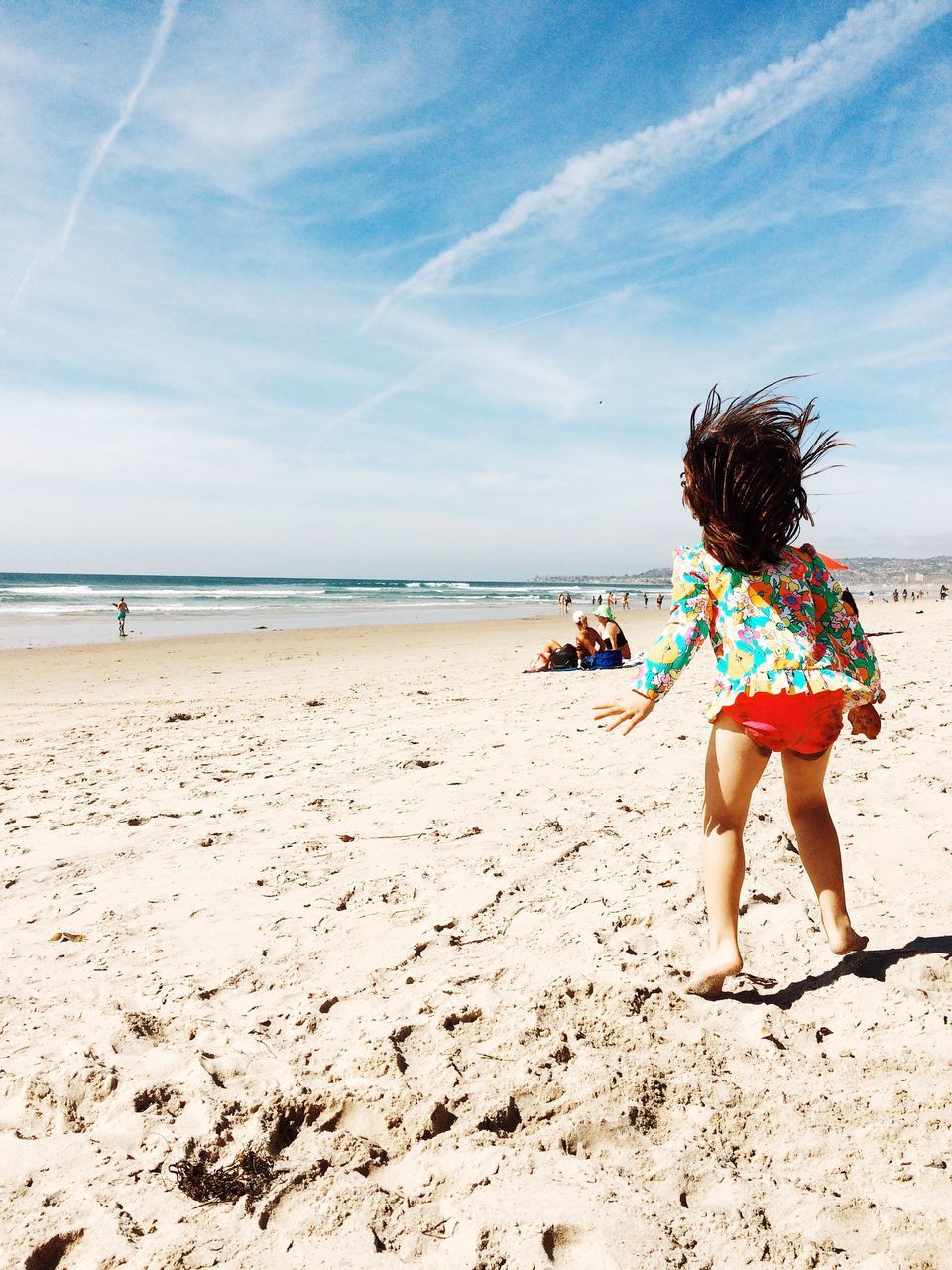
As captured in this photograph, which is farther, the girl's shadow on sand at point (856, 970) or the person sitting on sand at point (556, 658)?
the person sitting on sand at point (556, 658)

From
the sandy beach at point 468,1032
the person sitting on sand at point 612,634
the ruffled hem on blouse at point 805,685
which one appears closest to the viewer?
the sandy beach at point 468,1032

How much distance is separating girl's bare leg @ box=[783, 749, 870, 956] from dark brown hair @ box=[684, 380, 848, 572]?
716mm

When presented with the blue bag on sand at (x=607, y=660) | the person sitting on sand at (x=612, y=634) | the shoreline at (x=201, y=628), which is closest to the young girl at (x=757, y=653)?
the blue bag on sand at (x=607, y=660)

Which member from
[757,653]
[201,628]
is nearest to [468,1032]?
[757,653]

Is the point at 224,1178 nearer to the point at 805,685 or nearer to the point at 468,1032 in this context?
the point at 468,1032

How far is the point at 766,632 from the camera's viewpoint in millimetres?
2449

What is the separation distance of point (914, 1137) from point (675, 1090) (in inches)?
22.2

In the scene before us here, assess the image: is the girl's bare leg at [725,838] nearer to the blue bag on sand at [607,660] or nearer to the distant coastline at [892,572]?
the blue bag on sand at [607,660]

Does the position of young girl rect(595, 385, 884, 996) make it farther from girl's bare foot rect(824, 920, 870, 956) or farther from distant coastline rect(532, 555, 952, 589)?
distant coastline rect(532, 555, 952, 589)

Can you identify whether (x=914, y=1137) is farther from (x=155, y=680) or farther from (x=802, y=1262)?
(x=155, y=680)

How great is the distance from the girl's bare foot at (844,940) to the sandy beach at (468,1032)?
0.27 ft

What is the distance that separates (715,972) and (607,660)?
9.92 metres

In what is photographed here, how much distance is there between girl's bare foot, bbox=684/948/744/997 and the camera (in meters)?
2.47

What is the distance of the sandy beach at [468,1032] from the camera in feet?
5.61
